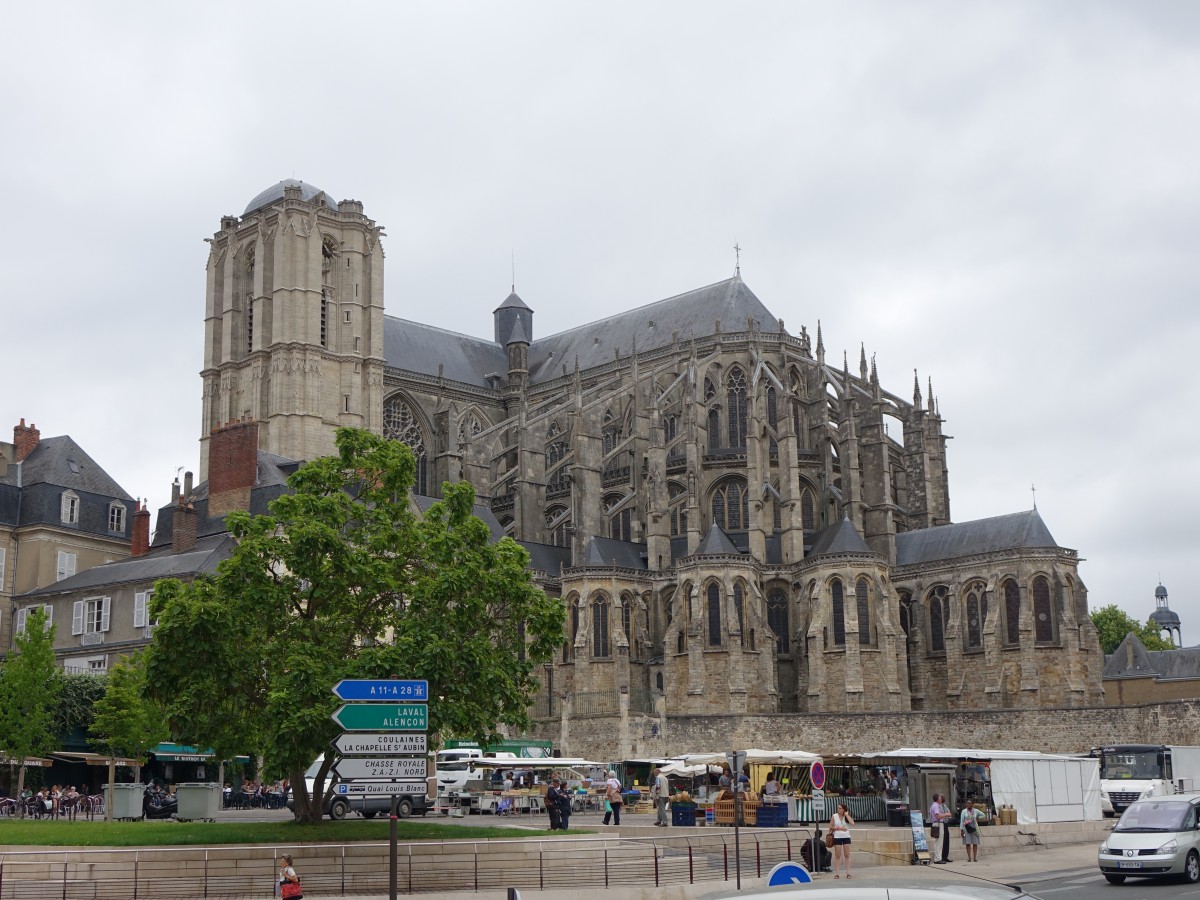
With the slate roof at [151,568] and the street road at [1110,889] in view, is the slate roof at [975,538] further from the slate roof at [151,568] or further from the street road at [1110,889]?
the street road at [1110,889]

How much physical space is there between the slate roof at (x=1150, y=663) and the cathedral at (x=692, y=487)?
12.1m

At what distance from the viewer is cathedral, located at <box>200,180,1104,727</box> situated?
176 ft

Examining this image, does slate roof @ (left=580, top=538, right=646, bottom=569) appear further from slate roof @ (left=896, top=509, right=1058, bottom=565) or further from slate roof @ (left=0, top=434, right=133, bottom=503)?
slate roof @ (left=0, top=434, right=133, bottom=503)

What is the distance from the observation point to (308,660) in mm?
23625

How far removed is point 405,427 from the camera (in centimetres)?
7225

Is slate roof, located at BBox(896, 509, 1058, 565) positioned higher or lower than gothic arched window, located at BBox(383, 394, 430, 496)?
lower

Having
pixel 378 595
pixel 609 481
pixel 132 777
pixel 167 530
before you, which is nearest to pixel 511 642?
pixel 378 595

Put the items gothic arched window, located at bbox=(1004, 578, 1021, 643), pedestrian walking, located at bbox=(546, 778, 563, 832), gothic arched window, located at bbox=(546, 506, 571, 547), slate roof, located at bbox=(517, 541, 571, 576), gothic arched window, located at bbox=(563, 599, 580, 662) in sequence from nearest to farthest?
pedestrian walking, located at bbox=(546, 778, 563, 832)
gothic arched window, located at bbox=(1004, 578, 1021, 643)
gothic arched window, located at bbox=(563, 599, 580, 662)
slate roof, located at bbox=(517, 541, 571, 576)
gothic arched window, located at bbox=(546, 506, 571, 547)

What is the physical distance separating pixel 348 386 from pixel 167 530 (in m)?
17.5

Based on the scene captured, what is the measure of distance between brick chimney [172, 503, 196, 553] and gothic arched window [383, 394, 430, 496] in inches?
866

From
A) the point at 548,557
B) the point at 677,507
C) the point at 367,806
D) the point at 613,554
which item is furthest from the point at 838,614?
the point at 367,806

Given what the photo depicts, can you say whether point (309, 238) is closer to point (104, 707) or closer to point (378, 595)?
point (104, 707)

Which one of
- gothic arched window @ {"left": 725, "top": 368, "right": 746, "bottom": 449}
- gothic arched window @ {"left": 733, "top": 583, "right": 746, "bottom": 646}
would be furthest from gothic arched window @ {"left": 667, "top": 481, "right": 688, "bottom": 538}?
gothic arched window @ {"left": 733, "top": 583, "right": 746, "bottom": 646}

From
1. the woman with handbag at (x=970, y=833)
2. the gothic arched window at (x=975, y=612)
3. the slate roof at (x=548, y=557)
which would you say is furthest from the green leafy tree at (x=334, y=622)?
the gothic arched window at (x=975, y=612)
